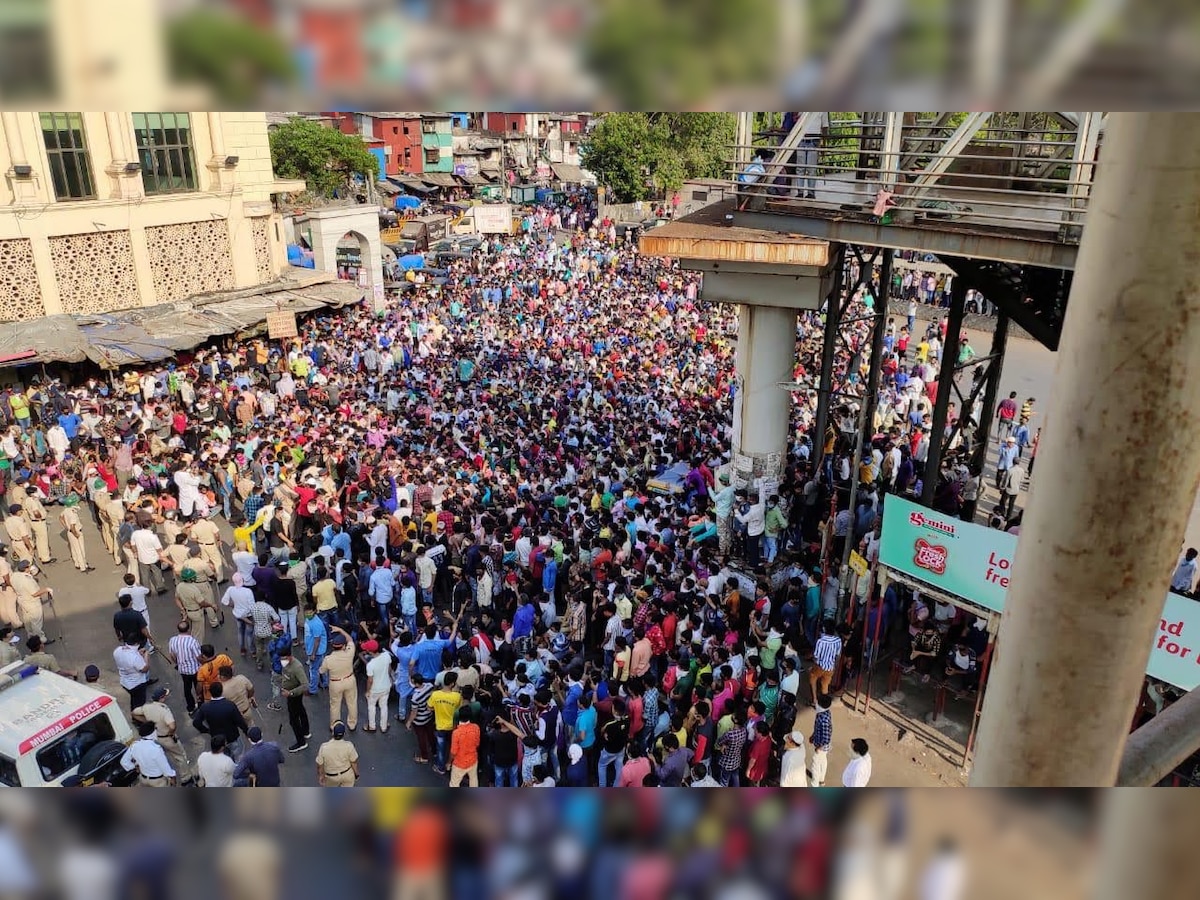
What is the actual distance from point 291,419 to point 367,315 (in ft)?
37.0

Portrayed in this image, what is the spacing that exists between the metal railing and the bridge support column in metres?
1.54

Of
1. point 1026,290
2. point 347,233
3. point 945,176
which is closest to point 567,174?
point 347,233

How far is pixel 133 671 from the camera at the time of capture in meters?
9.03

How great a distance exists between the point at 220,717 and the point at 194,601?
278 centimetres

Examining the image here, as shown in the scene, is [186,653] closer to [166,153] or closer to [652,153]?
[166,153]

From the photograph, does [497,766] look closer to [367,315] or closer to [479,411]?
[479,411]

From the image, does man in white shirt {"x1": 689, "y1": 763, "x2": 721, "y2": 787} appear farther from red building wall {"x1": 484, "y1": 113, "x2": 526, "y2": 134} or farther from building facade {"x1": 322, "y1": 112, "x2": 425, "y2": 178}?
red building wall {"x1": 484, "y1": 113, "x2": 526, "y2": 134}

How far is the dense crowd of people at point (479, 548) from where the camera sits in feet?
26.8

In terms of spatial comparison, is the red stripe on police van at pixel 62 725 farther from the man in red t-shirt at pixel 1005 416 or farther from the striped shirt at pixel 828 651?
the man in red t-shirt at pixel 1005 416

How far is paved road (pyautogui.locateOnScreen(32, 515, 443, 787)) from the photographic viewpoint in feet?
29.2

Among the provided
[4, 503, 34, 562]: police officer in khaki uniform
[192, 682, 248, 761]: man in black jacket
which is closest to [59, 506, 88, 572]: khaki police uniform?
[4, 503, 34, 562]: police officer in khaki uniform

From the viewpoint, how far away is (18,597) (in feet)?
34.1
